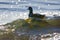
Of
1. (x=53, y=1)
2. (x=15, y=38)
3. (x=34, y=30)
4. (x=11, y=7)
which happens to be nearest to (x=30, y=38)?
(x=15, y=38)

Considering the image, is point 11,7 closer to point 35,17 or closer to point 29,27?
point 35,17

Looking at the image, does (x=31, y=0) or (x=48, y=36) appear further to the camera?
(x=31, y=0)

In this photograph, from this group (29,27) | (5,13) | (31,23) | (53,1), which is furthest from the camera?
(53,1)

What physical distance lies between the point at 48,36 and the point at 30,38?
1.64ft

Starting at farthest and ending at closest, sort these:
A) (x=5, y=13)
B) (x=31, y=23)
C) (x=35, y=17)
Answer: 1. (x=5, y=13)
2. (x=35, y=17)
3. (x=31, y=23)

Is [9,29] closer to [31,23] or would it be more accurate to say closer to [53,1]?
[31,23]

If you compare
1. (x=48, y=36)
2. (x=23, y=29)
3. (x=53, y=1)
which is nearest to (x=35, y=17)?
(x=23, y=29)

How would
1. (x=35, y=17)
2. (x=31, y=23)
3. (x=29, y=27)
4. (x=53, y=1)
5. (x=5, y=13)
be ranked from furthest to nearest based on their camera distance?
1. (x=53, y=1)
2. (x=5, y=13)
3. (x=35, y=17)
4. (x=31, y=23)
5. (x=29, y=27)

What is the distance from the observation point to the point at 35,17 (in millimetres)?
8531

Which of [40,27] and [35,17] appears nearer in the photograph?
[40,27]

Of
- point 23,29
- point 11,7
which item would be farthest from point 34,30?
point 11,7

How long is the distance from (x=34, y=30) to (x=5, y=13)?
336 centimetres

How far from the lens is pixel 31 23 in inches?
307

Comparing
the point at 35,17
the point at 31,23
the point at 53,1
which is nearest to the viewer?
the point at 31,23
